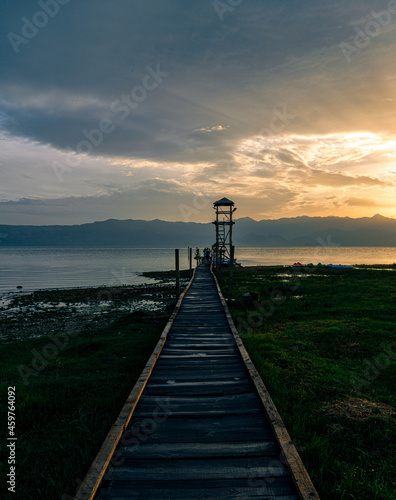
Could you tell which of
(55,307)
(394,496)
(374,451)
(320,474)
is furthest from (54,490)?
(55,307)

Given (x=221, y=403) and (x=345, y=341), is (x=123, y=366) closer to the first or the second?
(x=221, y=403)

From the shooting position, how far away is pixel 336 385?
642 cm

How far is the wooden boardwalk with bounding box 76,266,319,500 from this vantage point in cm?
299

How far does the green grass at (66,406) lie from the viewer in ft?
13.2

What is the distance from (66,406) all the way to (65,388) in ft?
2.97

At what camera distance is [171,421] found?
423 centimetres

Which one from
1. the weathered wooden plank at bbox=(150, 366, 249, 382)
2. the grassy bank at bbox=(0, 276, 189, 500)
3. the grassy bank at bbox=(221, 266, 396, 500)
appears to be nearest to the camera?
the grassy bank at bbox=(221, 266, 396, 500)

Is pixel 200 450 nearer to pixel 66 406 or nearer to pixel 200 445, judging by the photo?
pixel 200 445

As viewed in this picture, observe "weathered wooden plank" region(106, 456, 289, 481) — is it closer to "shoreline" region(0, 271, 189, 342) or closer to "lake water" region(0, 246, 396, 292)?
"shoreline" region(0, 271, 189, 342)

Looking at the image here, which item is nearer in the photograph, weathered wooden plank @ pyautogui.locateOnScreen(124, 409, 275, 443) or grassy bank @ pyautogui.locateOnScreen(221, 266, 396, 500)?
weathered wooden plank @ pyautogui.locateOnScreen(124, 409, 275, 443)

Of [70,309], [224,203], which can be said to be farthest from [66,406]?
[224,203]

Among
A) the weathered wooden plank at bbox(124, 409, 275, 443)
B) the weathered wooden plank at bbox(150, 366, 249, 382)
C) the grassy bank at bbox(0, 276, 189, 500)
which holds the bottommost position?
the grassy bank at bbox(0, 276, 189, 500)

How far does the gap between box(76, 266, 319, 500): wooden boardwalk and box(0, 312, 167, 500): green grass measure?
3.00ft

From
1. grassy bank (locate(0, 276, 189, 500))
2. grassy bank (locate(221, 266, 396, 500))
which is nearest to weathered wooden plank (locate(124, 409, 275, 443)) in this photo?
grassy bank (locate(221, 266, 396, 500))
